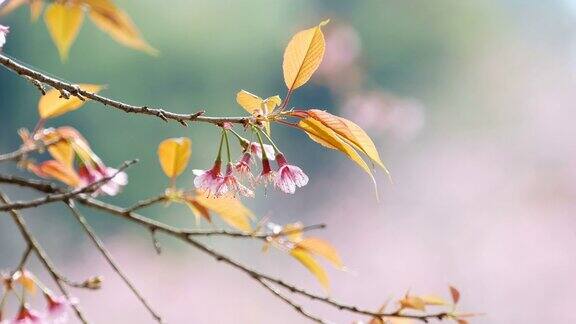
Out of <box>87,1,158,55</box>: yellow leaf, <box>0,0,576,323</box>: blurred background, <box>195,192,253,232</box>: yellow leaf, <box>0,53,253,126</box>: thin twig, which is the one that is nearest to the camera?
<box>0,53,253,126</box>: thin twig

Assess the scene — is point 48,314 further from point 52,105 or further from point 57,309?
point 52,105

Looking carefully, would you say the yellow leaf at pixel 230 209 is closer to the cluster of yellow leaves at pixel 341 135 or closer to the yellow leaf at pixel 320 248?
the yellow leaf at pixel 320 248

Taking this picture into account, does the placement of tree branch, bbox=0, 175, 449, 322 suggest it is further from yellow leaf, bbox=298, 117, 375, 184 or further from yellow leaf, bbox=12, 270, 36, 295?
yellow leaf, bbox=298, 117, 375, 184

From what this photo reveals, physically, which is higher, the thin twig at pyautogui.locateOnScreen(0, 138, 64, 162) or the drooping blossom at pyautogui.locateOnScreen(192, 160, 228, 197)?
the thin twig at pyautogui.locateOnScreen(0, 138, 64, 162)

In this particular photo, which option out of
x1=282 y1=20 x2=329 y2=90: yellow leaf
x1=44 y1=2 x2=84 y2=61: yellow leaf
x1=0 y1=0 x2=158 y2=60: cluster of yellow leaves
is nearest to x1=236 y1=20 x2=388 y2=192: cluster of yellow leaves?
x1=282 y1=20 x2=329 y2=90: yellow leaf

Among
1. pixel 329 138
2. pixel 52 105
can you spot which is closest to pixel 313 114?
pixel 329 138

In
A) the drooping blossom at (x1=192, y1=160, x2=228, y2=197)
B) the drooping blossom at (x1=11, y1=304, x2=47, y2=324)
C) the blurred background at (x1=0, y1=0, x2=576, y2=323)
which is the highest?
the blurred background at (x1=0, y1=0, x2=576, y2=323)

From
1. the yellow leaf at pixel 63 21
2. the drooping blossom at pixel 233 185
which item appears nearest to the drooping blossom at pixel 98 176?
the yellow leaf at pixel 63 21
